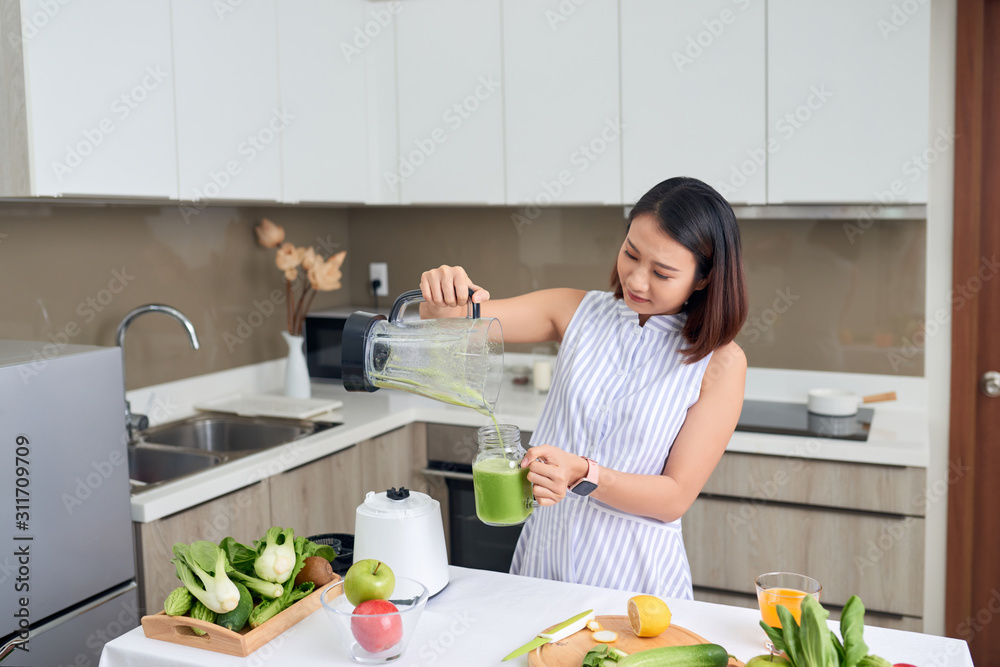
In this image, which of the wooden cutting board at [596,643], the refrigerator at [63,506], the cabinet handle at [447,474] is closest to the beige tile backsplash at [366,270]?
the refrigerator at [63,506]

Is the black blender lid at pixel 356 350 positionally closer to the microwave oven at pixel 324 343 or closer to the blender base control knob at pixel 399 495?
the blender base control knob at pixel 399 495

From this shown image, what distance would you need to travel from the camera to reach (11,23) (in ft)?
5.97

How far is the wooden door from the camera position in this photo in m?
2.58

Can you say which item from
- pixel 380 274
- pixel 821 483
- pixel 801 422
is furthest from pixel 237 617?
pixel 380 274

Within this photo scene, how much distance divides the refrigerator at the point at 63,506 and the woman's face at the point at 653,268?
1114mm

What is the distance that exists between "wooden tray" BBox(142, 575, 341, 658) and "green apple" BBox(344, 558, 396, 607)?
5 cm

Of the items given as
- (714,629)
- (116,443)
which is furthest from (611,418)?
(116,443)

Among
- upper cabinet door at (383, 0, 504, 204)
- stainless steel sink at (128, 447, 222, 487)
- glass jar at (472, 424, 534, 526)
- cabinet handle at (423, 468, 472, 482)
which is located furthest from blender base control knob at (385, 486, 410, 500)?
upper cabinet door at (383, 0, 504, 204)

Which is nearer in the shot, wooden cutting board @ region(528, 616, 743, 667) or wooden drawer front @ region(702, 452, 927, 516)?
wooden cutting board @ region(528, 616, 743, 667)

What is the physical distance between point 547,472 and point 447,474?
152 cm

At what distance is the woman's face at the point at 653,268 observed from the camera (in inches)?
58.2

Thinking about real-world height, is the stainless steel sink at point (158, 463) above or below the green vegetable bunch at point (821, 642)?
below

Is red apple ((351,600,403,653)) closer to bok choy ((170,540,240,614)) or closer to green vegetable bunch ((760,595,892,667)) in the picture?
bok choy ((170,540,240,614))

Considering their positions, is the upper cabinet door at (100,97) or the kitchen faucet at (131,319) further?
the kitchen faucet at (131,319)
